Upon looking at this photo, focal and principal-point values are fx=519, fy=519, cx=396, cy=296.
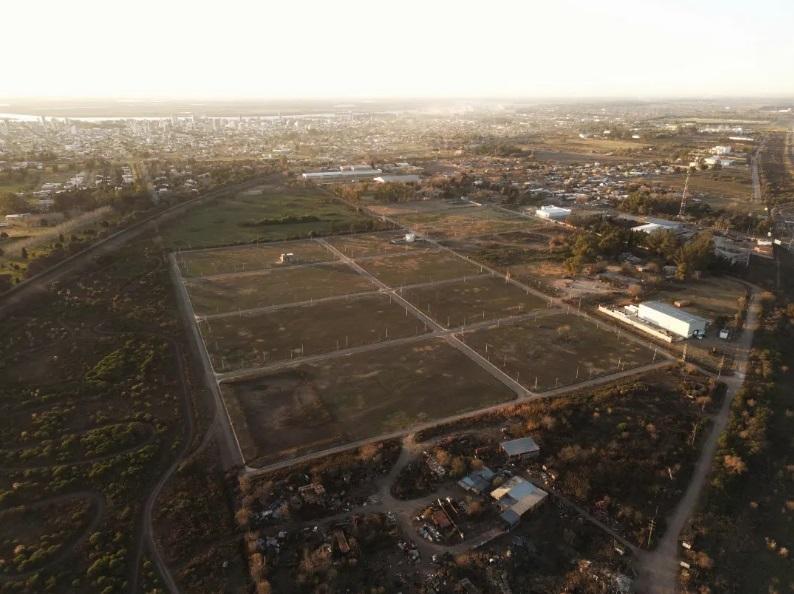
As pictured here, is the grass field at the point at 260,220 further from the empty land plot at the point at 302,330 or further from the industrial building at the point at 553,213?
the industrial building at the point at 553,213

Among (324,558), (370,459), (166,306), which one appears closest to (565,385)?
(370,459)

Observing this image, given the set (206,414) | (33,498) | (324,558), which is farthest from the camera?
(206,414)

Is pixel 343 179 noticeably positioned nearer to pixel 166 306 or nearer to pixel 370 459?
pixel 166 306

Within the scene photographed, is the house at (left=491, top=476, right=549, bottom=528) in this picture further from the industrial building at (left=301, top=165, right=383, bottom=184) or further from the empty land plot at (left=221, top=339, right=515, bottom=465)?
the industrial building at (left=301, top=165, right=383, bottom=184)

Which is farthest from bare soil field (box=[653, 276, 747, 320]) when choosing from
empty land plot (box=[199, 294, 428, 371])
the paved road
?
empty land plot (box=[199, 294, 428, 371])

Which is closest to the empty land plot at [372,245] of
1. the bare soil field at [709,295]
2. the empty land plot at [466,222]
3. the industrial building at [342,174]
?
the empty land plot at [466,222]
